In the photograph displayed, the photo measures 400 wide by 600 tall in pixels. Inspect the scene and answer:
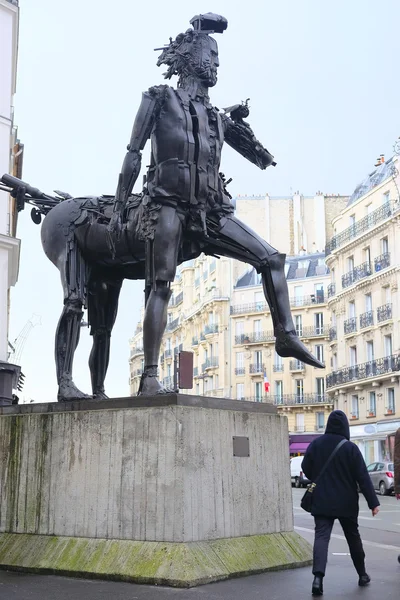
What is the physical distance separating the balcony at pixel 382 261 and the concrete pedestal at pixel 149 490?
1820 inches

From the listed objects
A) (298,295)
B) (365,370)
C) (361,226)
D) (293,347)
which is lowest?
(293,347)

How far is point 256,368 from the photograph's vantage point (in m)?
79.9

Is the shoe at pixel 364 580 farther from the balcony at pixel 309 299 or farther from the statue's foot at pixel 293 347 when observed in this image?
the balcony at pixel 309 299

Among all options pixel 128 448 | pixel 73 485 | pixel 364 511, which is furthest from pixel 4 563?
pixel 364 511

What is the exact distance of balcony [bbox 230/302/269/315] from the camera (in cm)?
8094

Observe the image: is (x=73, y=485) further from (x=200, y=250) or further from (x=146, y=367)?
(x=200, y=250)

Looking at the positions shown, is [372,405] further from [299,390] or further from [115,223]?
[115,223]

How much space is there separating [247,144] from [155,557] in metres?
4.01

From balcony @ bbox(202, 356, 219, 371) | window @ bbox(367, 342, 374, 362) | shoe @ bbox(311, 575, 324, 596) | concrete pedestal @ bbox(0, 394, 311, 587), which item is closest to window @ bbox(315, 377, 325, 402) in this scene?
balcony @ bbox(202, 356, 219, 371)

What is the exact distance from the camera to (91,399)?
25.1ft

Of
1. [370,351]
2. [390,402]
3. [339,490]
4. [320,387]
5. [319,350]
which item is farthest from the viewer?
[319,350]

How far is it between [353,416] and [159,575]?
172 ft

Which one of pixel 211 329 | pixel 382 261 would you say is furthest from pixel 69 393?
pixel 211 329

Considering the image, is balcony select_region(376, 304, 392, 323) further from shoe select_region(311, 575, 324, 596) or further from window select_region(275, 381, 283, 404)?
shoe select_region(311, 575, 324, 596)
